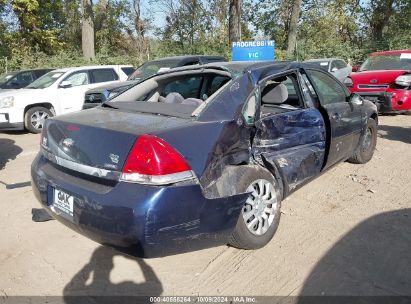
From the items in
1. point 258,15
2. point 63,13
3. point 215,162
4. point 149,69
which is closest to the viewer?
point 215,162

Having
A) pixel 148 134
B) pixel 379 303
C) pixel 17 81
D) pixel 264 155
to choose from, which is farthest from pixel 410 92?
pixel 17 81

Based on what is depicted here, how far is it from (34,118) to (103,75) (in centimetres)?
225

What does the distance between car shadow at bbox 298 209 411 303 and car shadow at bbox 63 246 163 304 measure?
1078 millimetres

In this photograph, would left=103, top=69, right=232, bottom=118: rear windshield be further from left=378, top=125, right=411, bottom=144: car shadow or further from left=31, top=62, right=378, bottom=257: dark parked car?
left=378, top=125, right=411, bottom=144: car shadow

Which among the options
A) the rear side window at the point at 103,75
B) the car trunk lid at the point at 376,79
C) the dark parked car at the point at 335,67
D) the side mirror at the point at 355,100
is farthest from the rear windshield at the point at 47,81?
the dark parked car at the point at 335,67

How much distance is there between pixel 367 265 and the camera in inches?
117

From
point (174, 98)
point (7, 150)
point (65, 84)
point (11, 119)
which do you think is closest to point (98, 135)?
point (174, 98)

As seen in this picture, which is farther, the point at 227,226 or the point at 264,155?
the point at 264,155

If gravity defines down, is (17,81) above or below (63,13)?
below

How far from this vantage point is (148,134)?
259cm

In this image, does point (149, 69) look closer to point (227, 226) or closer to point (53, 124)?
point (53, 124)

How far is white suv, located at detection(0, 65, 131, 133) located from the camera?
8.88 metres

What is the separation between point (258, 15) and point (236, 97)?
32459 mm

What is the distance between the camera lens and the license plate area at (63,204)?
2.79 m
